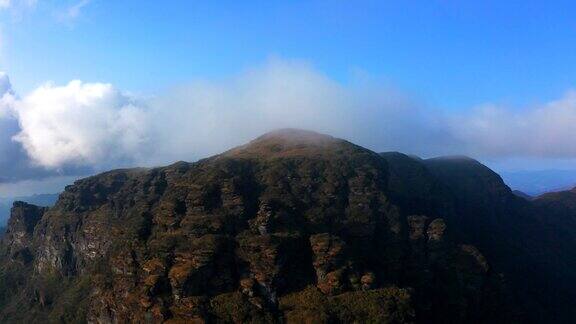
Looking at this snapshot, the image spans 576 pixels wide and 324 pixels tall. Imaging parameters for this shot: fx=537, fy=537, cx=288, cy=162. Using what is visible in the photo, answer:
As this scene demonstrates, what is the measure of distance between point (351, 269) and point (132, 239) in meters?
76.7

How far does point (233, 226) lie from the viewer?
7436 inches

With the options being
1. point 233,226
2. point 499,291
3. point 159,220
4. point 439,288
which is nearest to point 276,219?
point 233,226

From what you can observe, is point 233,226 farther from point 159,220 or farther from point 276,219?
point 159,220

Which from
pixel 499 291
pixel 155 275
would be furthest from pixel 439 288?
pixel 155 275

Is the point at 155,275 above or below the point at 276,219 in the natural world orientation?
below

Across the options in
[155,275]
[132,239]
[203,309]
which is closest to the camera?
[203,309]

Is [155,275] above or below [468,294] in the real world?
above

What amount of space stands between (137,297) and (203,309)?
23.5 m

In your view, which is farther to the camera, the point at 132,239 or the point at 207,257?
the point at 132,239

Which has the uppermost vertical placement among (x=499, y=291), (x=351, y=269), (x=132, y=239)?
(x=132, y=239)

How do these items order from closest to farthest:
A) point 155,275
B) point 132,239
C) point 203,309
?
point 203,309 < point 155,275 < point 132,239

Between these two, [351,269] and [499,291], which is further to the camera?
[499,291]

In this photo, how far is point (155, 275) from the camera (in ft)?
537

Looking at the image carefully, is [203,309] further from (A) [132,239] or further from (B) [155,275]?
(A) [132,239]
